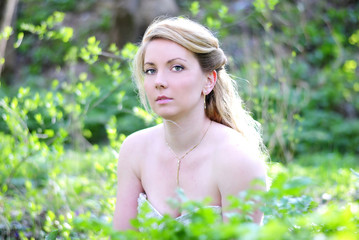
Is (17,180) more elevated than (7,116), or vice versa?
(7,116)

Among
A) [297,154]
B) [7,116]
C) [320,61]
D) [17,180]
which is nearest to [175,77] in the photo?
[7,116]

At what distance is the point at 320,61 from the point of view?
1004cm

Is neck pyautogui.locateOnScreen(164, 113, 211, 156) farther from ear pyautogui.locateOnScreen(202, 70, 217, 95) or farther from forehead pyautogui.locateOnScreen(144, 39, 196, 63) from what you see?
forehead pyautogui.locateOnScreen(144, 39, 196, 63)

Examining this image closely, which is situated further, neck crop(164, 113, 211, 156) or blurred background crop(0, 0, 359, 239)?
blurred background crop(0, 0, 359, 239)

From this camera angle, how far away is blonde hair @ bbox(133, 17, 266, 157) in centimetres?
238

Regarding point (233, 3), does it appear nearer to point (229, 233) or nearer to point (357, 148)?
point (357, 148)

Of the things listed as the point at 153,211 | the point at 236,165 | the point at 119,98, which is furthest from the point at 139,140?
the point at 119,98

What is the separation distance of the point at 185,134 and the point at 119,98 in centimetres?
135

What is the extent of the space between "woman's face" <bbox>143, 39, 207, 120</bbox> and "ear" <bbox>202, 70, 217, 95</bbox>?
98mm

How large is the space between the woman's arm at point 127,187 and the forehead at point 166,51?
23.1 inches

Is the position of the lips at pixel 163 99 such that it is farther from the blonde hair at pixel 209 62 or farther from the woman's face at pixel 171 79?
the blonde hair at pixel 209 62

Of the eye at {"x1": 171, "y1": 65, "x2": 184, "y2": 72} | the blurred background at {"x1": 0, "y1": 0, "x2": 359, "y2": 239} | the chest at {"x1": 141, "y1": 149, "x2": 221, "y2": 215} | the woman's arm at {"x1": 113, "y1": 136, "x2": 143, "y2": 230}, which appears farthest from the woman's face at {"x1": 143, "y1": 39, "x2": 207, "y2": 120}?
the blurred background at {"x1": 0, "y1": 0, "x2": 359, "y2": 239}

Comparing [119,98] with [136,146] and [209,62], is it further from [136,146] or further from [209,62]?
[209,62]

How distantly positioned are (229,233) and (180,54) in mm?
1533
